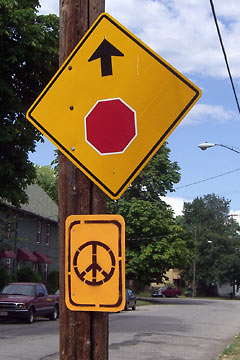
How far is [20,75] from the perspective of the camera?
59.2ft

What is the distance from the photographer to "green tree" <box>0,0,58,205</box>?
1694 centimetres

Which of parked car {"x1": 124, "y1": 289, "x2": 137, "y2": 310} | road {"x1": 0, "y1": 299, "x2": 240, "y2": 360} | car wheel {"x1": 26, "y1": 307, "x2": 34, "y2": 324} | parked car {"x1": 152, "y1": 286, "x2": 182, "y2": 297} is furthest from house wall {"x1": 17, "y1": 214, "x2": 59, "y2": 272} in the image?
parked car {"x1": 152, "y1": 286, "x2": 182, "y2": 297}

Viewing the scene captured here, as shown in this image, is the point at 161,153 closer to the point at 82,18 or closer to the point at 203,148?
the point at 203,148

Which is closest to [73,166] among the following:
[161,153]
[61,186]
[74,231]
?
[61,186]

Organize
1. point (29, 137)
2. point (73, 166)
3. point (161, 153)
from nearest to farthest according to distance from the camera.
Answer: point (73, 166), point (29, 137), point (161, 153)

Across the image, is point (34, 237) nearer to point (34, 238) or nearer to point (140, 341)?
point (34, 238)

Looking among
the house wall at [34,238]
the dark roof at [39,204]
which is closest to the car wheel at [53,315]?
the house wall at [34,238]

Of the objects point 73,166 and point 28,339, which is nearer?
point 73,166

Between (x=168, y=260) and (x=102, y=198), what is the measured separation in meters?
42.7

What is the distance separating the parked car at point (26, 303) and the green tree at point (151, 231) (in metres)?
21.1

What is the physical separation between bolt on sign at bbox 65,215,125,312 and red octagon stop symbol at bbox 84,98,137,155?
43 cm

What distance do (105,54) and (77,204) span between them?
Answer: 95 cm

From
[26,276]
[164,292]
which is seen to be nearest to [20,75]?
[26,276]

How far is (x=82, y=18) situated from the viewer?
3525mm
